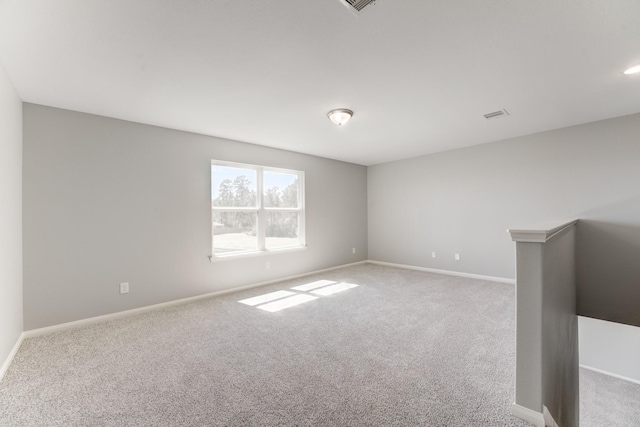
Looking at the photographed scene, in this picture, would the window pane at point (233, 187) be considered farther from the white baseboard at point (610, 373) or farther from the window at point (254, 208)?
the white baseboard at point (610, 373)

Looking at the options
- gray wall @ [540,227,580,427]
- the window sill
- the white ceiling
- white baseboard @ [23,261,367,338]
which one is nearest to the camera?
the white ceiling

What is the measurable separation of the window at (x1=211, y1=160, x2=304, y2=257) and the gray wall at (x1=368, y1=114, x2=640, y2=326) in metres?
2.13

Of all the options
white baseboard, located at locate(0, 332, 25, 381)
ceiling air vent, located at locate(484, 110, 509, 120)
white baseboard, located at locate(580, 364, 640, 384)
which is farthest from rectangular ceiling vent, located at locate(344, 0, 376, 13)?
white baseboard, located at locate(580, 364, 640, 384)

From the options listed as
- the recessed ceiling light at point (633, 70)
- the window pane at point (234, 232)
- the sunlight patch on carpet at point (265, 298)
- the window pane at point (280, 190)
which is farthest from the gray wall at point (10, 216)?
the recessed ceiling light at point (633, 70)

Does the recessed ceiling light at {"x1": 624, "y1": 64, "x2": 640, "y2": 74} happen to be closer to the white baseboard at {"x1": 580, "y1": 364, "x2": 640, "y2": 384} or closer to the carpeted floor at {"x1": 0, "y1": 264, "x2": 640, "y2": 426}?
the carpeted floor at {"x1": 0, "y1": 264, "x2": 640, "y2": 426}

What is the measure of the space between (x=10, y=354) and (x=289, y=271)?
3395 mm

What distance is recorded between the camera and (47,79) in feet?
7.77

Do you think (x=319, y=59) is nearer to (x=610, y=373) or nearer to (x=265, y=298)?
(x=265, y=298)

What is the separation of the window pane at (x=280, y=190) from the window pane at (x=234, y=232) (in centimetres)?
43

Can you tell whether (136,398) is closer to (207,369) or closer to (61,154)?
(207,369)

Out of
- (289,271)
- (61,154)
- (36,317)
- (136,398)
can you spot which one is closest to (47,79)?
(61,154)

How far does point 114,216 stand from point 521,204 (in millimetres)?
5750

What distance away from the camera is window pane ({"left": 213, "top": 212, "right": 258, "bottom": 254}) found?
13.9 feet

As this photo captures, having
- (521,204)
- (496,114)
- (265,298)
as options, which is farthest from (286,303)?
(521,204)
